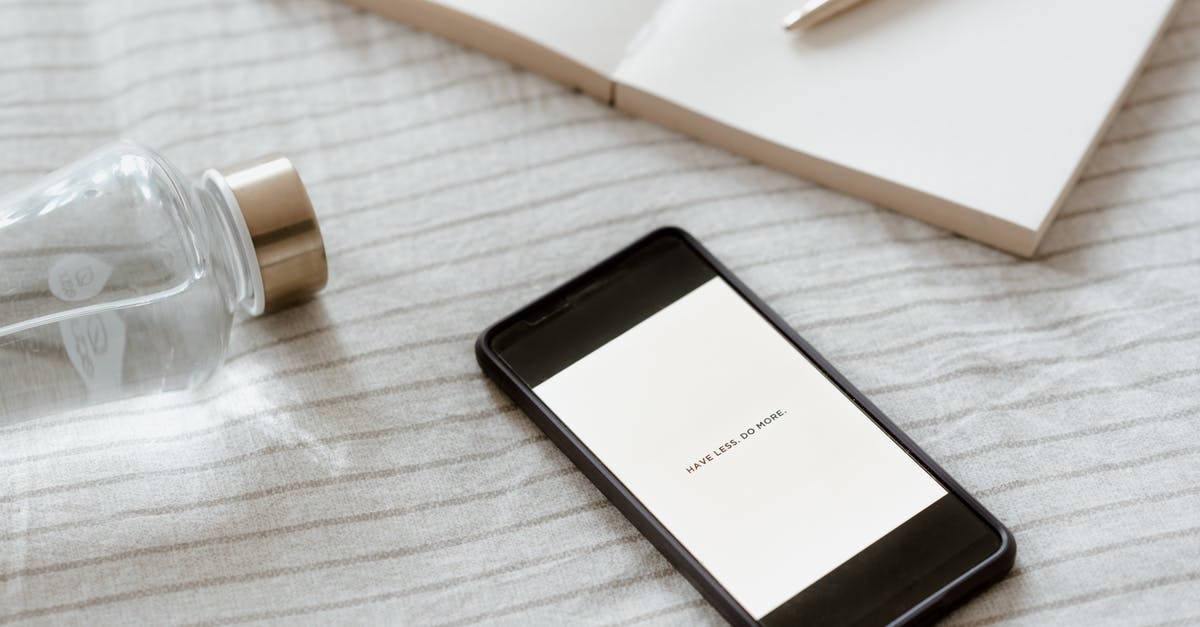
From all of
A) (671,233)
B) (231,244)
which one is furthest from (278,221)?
(671,233)

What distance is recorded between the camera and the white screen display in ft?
1.17

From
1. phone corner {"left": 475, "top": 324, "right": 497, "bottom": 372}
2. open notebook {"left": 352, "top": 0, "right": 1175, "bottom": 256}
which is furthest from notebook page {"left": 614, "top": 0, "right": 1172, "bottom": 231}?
phone corner {"left": 475, "top": 324, "right": 497, "bottom": 372}

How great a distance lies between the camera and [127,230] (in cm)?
39

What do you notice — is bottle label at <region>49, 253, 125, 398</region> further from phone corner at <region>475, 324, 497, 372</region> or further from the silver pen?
the silver pen

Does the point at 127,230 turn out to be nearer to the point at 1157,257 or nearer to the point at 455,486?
the point at 455,486

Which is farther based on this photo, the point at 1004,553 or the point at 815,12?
the point at 815,12

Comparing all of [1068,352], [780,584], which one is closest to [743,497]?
[780,584]

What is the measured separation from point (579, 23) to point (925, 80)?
0.44ft

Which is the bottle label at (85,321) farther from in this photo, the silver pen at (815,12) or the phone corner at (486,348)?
the silver pen at (815,12)

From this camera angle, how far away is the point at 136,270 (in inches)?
15.0

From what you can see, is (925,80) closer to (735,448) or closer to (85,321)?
(735,448)

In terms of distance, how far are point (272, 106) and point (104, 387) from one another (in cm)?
14

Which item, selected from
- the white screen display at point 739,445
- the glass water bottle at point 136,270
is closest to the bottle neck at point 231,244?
the glass water bottle at point 136,270

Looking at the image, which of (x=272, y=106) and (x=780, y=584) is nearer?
(x=780, y=584)
